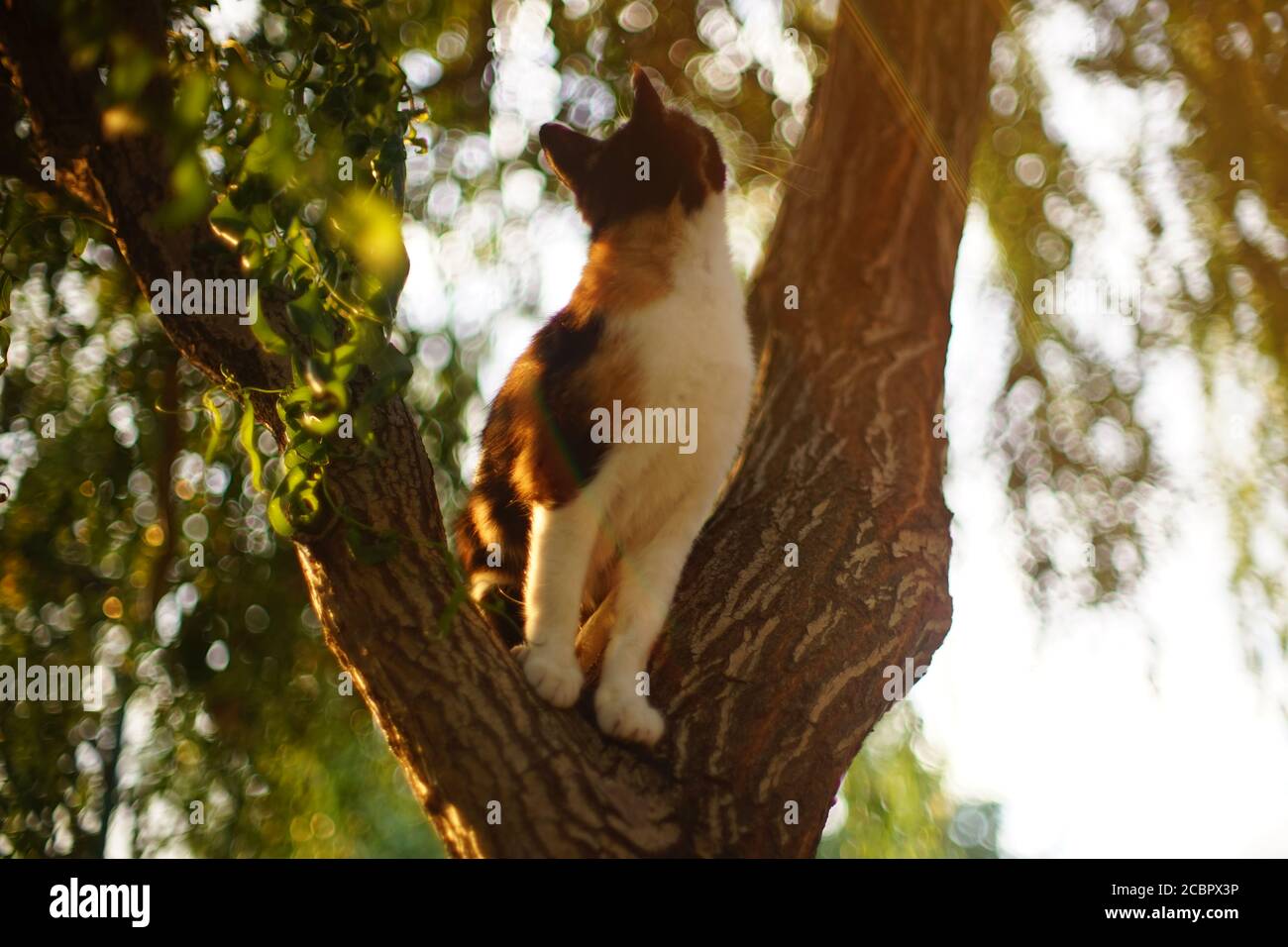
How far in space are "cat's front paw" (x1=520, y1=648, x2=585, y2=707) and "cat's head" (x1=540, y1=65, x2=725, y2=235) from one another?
4.12 feet

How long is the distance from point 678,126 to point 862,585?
1343 millimetres

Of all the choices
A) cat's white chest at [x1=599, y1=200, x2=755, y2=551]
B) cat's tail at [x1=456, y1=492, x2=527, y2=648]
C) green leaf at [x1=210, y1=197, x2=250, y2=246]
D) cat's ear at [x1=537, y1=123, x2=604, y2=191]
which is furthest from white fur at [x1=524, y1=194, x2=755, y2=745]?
green leaf at [x1=210, y1=197, x2=250, y2=246]

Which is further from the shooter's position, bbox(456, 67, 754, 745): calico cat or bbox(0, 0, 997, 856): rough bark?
bbox(456, 67, 754, 745): calico cat

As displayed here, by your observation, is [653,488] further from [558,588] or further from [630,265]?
[630,265]

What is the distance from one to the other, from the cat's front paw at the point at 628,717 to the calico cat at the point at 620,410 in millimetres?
17

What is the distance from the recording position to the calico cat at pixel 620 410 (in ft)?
7.30

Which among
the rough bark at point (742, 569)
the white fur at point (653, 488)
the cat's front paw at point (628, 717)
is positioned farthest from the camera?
the white fur at point (653, 488)

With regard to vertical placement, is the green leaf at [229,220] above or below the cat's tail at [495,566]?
above

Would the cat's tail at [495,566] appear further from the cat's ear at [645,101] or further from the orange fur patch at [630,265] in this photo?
the cat's ear at [645,101]

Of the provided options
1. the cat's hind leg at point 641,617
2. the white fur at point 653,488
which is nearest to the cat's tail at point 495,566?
the white fur at point 653,488

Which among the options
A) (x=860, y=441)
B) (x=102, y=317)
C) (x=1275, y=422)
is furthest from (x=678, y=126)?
(x=1275, y=422)

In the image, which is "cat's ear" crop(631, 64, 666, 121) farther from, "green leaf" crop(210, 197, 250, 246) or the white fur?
"green leaf" crop(210, 197, 250, 246)

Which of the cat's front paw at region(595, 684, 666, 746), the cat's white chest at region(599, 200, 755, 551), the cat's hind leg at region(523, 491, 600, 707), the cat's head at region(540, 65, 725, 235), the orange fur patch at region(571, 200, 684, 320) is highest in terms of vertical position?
the cat's head at region(540, 65, 725, 235)

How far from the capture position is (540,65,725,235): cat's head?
2648 millimetres
